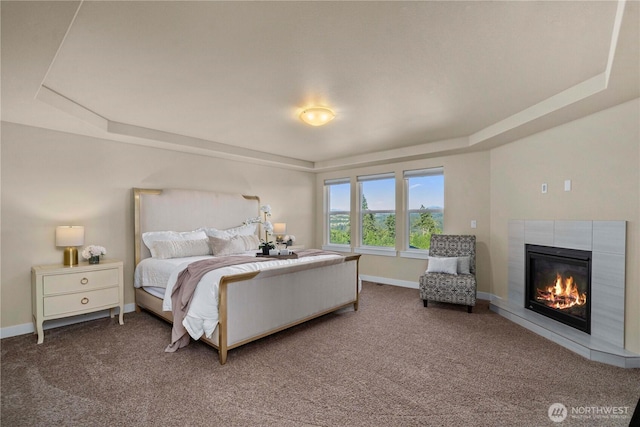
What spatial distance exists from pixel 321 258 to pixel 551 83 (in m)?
2.83

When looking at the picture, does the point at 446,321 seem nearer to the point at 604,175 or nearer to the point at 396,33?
the point at 604,175

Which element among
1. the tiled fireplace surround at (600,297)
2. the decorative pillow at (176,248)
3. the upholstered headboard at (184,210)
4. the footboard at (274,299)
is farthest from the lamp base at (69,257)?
the tiled fireplace surround at (600,297)

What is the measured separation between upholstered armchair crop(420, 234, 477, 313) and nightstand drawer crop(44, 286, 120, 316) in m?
3.99

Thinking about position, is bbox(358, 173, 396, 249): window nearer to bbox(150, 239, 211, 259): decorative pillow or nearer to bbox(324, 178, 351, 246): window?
bbox(324, 178, 351, 246): window

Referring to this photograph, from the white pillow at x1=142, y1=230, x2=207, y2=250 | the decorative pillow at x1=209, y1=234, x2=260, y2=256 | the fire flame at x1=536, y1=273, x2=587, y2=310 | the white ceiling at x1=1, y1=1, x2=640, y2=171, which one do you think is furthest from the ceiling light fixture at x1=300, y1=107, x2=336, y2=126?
the fire flame at x1=536, y1=273, x2=587, y2=310

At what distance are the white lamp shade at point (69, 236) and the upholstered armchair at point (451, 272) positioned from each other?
172 inches

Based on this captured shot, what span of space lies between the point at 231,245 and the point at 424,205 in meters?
3.39

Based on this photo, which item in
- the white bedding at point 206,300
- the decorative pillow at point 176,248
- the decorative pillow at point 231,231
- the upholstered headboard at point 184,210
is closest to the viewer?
the white bedding at point 206,300

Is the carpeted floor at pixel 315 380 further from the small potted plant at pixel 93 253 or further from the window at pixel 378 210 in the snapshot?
the window at pixel 378 210

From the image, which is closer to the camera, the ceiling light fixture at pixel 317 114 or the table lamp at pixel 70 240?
the ceiling light fixture at pixel 317 114

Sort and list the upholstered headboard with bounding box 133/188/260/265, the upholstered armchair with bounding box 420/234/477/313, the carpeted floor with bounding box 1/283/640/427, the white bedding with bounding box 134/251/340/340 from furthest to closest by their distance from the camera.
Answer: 1. the upholstered headboard with bounding box 133/188/260/265
2. the upholstered armchair with bounding box 420/234/477/313
3. the white bedding with bounding box 134/251/340/340
4. the carpeted floor with bounding box 1/283/640/427

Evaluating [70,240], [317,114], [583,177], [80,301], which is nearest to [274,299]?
[317,114]

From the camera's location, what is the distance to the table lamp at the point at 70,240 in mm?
3359

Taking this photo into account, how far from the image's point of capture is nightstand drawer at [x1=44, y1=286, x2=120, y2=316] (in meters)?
3.14
